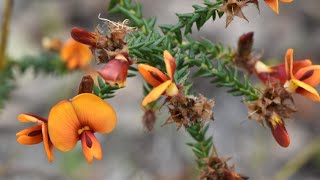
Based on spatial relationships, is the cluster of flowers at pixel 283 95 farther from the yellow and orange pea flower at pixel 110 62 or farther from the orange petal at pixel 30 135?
the orange petal at pixel 30 135

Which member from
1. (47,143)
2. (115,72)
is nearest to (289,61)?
(115,72)

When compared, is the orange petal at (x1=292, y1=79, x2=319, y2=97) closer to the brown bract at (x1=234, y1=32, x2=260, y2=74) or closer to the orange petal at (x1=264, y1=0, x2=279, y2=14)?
the orange petal at (x1=264, y1=0, x2=279, y2=14)

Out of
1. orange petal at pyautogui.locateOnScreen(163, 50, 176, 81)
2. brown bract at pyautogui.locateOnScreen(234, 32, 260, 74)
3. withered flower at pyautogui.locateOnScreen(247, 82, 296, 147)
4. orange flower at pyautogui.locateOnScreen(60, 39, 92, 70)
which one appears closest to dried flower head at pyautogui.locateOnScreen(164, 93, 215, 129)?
orange petal at pyautogui.locateOnScreen(163, 50, 176, 81)

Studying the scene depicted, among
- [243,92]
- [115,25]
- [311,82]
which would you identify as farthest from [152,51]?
[311,82]

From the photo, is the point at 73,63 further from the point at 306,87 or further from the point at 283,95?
the point at 306,87

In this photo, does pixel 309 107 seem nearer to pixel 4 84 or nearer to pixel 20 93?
pixel 20 93

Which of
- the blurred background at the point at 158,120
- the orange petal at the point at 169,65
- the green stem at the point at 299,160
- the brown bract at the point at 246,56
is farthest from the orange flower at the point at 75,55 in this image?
the green stem at the point at 299,160

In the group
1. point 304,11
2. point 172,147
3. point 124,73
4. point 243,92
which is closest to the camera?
point 124,73
